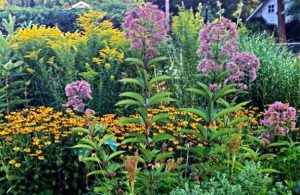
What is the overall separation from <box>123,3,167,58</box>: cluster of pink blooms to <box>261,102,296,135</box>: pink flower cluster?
0.81 metres

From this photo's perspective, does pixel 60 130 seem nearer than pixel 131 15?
No

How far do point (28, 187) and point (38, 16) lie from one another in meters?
10.9

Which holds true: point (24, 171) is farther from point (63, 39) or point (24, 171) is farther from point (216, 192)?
point (63, 39)

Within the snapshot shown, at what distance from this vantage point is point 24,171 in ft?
11.9

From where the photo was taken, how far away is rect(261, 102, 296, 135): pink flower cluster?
3.07m

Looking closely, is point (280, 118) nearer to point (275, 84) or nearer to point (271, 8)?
point (275, 84)

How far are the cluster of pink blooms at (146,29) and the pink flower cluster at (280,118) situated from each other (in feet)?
2.65

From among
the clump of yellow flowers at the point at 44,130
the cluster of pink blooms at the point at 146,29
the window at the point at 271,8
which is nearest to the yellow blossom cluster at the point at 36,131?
the clump of yellow flowers at the point at 44,130

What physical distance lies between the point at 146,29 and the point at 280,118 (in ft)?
3.20

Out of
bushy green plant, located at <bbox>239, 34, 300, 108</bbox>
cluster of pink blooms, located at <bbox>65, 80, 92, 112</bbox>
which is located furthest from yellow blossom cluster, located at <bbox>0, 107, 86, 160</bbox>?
bushy green plant, located at <bbox>239, 34, 300, 108</bbox>

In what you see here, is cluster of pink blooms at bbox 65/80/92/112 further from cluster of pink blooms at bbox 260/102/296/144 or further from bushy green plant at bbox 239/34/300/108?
bushy green plant at bbox 239/34/300/108

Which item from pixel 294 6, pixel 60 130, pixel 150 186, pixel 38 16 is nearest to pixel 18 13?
pixel 38 16

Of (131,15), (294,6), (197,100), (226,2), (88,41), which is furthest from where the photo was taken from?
(226,2)

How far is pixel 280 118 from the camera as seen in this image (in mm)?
3088
